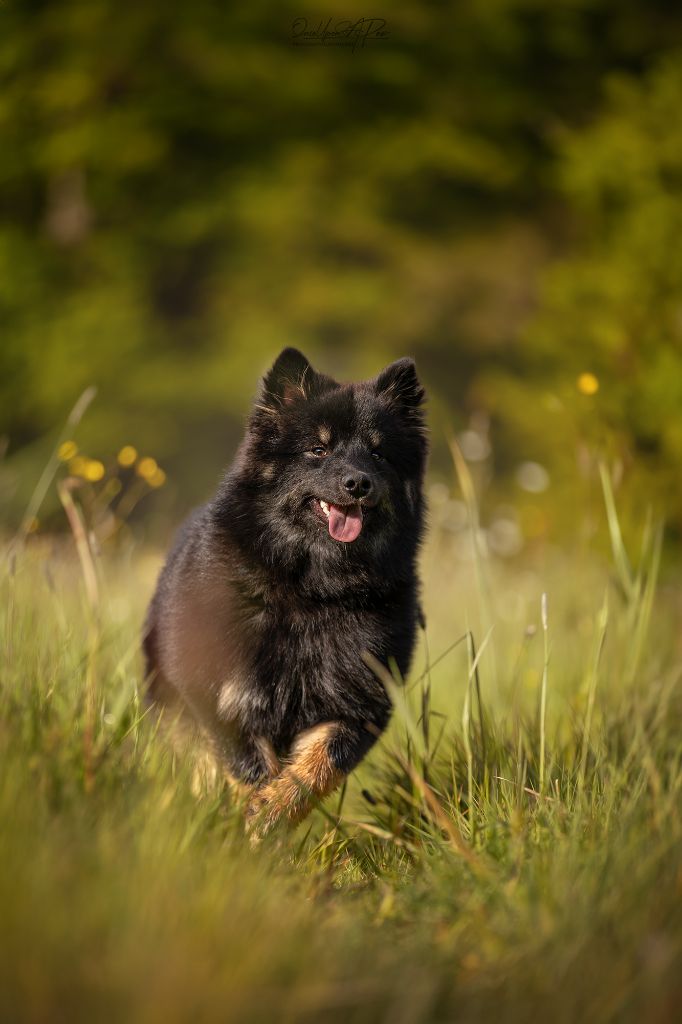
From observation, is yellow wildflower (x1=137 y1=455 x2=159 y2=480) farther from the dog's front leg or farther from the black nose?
the dog's front leg

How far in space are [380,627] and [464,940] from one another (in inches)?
64.1

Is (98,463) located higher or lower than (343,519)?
lower

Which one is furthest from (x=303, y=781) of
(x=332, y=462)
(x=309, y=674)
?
(x=332, y=462)

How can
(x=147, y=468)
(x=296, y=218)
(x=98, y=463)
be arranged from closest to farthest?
(x=98, y=463), (x=147, y=468), (x=296, y=218)

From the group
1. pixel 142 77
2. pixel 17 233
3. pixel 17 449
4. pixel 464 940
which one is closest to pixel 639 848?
pixel 464 940

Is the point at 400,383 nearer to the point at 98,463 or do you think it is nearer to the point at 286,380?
the point at 286,380

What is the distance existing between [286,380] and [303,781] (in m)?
1.70

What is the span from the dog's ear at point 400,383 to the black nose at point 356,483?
685 mm

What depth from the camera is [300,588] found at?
424 centimetres

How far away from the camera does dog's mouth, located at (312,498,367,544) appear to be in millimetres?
4188

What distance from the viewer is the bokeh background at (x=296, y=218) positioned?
560 inches

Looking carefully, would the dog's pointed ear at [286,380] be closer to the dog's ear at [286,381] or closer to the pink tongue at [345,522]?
the dog's ear at [286,381]
